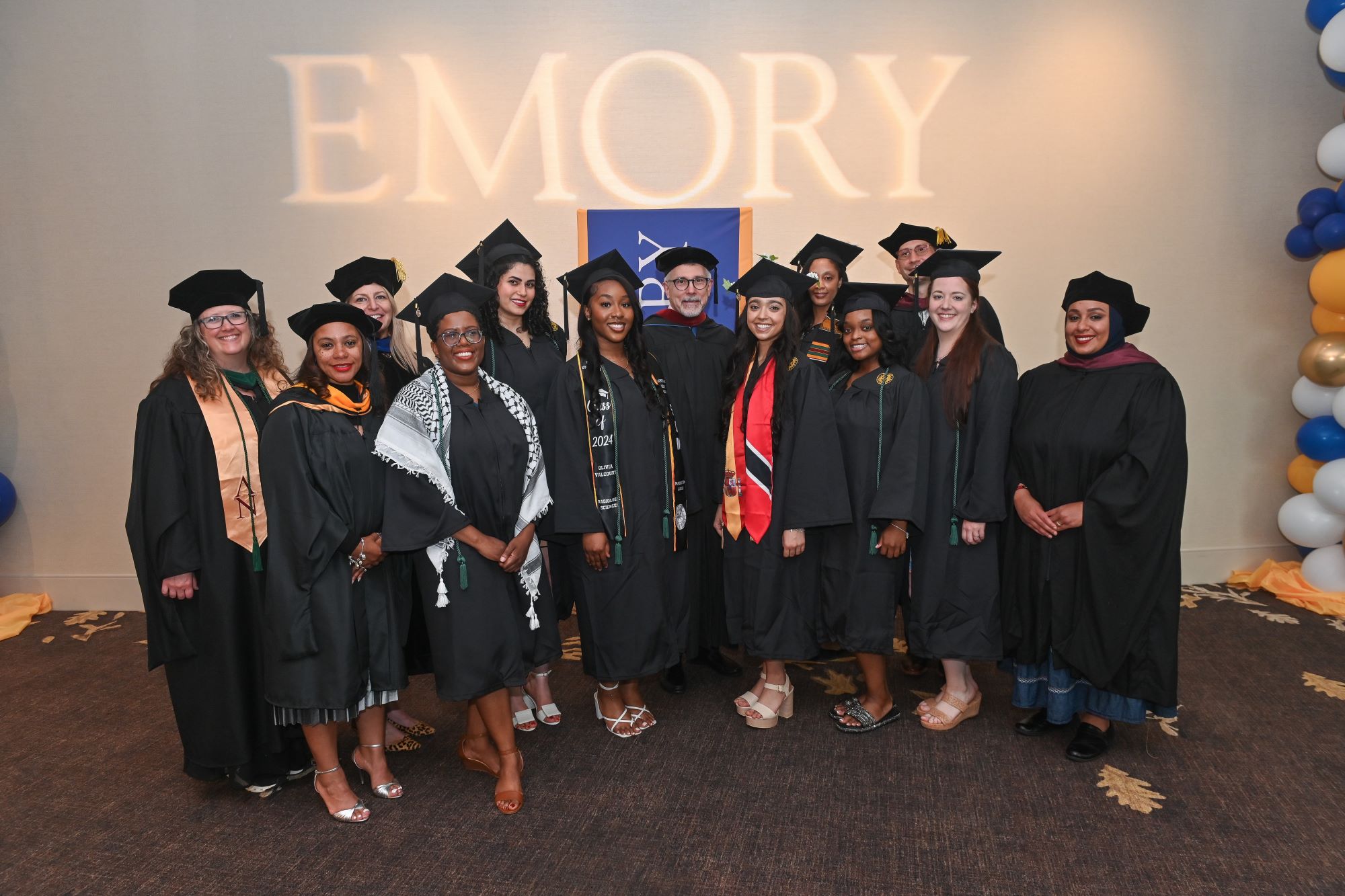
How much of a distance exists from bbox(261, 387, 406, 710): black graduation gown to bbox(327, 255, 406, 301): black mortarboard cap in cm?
99

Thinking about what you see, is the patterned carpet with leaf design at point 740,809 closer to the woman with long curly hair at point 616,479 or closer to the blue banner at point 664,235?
the woman with long curly hair at point 616,479

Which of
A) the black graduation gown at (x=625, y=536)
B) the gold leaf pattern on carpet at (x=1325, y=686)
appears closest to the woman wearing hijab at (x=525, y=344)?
the black graduation gown at (x=625, y=536)

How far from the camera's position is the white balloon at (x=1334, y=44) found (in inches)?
173

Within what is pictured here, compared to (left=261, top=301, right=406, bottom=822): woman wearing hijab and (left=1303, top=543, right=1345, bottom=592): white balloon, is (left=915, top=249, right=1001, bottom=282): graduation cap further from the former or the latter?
(left=1303, top=543, right=1345, bottom=592): white balloon

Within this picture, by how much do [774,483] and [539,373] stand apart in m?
1.09

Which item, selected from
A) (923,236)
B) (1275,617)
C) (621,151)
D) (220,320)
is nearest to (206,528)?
(220,320)

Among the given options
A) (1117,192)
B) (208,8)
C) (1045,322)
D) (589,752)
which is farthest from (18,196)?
(1117,192)

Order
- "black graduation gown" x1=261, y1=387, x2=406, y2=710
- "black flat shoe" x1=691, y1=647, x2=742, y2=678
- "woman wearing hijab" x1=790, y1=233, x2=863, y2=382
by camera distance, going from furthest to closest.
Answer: "black flat shoe" x1=691, y1=647, x2=742, y2=678 < "woman wearing hijab" x1=790, y1=233, x2=863, y2=382 < "black graduation gown" x1=261, y1=387, x2=406, y2=710

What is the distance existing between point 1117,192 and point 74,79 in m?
6.29

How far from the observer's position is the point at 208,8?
4777mm

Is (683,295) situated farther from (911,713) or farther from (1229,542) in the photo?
(1229,542)

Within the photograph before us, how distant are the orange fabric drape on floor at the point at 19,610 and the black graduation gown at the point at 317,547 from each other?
330cm

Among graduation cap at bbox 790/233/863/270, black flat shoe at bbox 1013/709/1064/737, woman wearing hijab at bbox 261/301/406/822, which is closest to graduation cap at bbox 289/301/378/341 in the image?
woman wearing hijab at bbox 261/301/406/822

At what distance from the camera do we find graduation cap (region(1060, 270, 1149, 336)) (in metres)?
3.00
